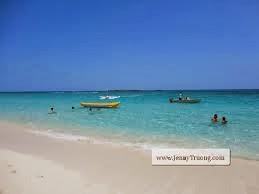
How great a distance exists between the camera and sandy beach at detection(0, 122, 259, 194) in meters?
3.12

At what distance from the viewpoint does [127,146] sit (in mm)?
5531

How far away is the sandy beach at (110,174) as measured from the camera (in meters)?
3.12

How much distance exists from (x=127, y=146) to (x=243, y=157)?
213cm

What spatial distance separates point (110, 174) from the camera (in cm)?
370

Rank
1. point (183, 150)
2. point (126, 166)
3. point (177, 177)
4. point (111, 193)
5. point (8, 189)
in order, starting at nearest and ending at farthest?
point (8, 189) → point (111, 193) → point (177, 177) → point (126, 166) → point (183, 150)

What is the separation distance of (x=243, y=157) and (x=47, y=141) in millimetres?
3969

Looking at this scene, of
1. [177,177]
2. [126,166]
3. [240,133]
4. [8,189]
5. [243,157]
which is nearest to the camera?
[8,189]

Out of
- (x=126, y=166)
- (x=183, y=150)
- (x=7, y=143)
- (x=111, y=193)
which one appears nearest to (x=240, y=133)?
(x=183, y=150)

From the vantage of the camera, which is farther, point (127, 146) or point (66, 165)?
point (127, 146)

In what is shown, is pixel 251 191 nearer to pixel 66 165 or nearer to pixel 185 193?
pixel 185 193

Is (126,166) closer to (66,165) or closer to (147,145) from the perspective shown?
(66,165)

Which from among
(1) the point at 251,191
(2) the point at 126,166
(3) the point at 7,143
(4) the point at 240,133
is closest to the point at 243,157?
(1) the point at 251,191

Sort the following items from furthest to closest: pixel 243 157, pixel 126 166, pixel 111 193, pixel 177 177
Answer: pixel 243 157
pixel 126 166
pixel 177 177
pixel 111 193

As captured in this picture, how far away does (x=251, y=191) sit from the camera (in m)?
3.11
